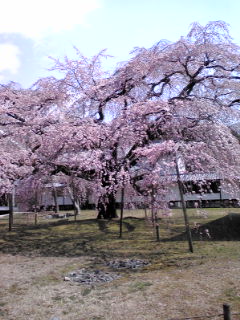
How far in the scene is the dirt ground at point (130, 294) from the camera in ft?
20.9

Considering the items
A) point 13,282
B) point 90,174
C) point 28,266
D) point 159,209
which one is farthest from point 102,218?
point 13,282

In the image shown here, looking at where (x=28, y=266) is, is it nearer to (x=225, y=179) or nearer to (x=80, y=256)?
(x=80, y=256)

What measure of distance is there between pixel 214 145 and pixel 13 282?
280 inches

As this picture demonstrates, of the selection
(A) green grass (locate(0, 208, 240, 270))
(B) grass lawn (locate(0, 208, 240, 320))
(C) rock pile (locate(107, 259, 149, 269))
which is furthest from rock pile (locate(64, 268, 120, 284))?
(A) green grass (locate(0, 208, 240, 270))

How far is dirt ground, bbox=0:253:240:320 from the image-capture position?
6369 mm

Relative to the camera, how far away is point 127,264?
979cm

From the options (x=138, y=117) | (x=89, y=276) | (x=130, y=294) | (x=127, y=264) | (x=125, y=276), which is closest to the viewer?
(x=130, y=294)

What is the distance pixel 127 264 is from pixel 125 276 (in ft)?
3.88

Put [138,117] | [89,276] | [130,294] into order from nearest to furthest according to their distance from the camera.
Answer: [130,294], [89,276], [138,117]

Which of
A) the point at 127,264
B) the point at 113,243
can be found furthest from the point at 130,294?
the point at 113,243

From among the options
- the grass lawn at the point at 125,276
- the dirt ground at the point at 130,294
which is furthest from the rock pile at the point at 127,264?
the dirt ground at the point at 130,294

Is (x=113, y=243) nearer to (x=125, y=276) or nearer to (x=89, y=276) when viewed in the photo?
(x=89, y=276)

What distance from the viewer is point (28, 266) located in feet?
33.6

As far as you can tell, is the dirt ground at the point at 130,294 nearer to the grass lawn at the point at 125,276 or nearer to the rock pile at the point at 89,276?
the grass lawn at the point at 125,276
